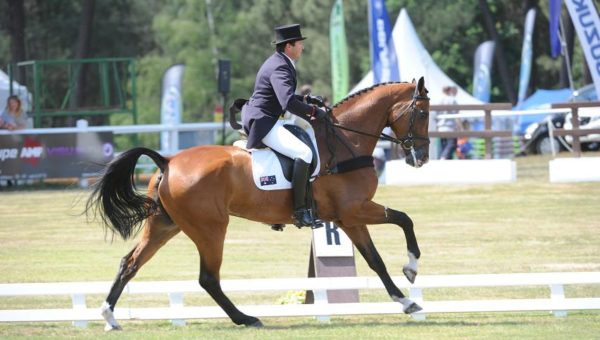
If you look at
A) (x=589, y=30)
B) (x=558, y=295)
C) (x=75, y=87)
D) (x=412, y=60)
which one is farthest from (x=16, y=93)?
(x=558, y=295)

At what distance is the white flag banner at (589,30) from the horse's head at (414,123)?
452 inches

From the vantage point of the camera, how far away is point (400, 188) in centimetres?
1989

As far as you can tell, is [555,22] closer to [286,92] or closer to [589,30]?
[589,30]

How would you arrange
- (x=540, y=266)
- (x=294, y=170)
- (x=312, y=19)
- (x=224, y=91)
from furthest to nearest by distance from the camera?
(x=312, y=19), (x=224, y=91), (x=540, y=266), (x=294, y=170)

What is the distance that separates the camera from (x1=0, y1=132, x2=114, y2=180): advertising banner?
20.9 metres

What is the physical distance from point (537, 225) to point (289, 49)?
8033mm

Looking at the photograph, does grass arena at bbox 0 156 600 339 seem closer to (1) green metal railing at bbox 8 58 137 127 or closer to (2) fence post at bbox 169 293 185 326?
(2) fence post at bbox 169 293 185 326

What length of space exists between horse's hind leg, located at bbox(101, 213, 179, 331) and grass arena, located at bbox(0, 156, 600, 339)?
0.61 feet

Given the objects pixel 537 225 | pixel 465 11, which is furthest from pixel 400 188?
pixel 465 11

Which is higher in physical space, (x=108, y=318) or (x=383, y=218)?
(x=383, y=218)

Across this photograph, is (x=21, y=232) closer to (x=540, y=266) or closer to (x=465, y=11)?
(x=540, y=266)

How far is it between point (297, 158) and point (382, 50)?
1615 cm

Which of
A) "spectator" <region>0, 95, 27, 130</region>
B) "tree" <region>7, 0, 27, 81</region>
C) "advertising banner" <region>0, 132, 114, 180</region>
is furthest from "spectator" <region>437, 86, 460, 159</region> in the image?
"tree" <region>7, 0, 27, 81</region>

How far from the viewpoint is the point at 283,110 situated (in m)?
8.84
